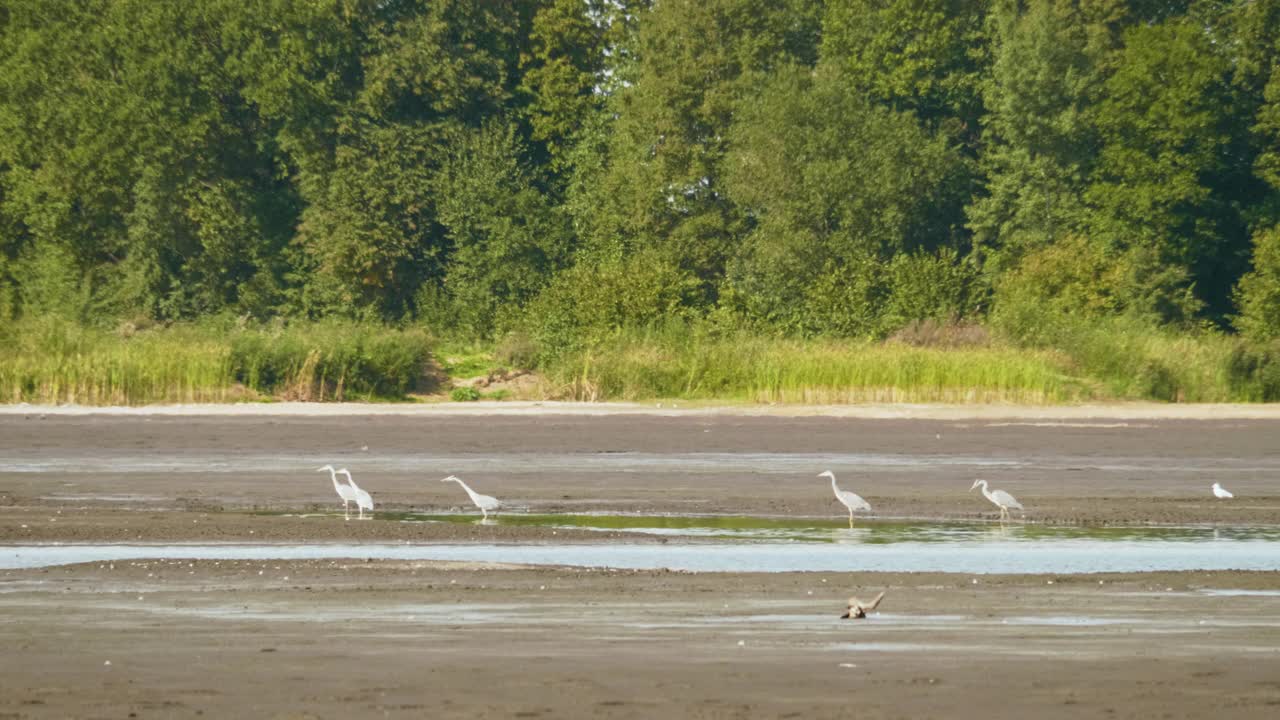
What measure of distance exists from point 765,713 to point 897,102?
201 ft

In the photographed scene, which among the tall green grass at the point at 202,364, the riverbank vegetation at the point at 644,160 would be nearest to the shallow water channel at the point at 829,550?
the tall green grass at the point at 202,364

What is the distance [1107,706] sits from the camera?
356 inches

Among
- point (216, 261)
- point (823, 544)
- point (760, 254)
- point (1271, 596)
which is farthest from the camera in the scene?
point (216, 261)

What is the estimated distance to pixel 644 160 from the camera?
65.9 metres

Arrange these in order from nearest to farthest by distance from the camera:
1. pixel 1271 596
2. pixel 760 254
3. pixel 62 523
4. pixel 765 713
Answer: pixel 765 713
pixel 1271 596
pixel 62 523
pixel 760 254

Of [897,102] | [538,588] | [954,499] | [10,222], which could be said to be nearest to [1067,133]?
[897,102]

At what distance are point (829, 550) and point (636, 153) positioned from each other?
162 feet

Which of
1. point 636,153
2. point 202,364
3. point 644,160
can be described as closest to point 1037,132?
point 644,160

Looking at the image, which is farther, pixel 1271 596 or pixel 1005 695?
pixel 1271 596

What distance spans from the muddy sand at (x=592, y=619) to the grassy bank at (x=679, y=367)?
1544 cm

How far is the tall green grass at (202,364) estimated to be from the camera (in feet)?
138

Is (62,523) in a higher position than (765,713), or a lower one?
lower

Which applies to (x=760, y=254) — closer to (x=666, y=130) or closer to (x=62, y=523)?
(x=666, y=130)

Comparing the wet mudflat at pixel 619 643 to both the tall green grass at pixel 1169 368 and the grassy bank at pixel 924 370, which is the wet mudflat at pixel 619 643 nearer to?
the grassy bank at pixel 924 370
